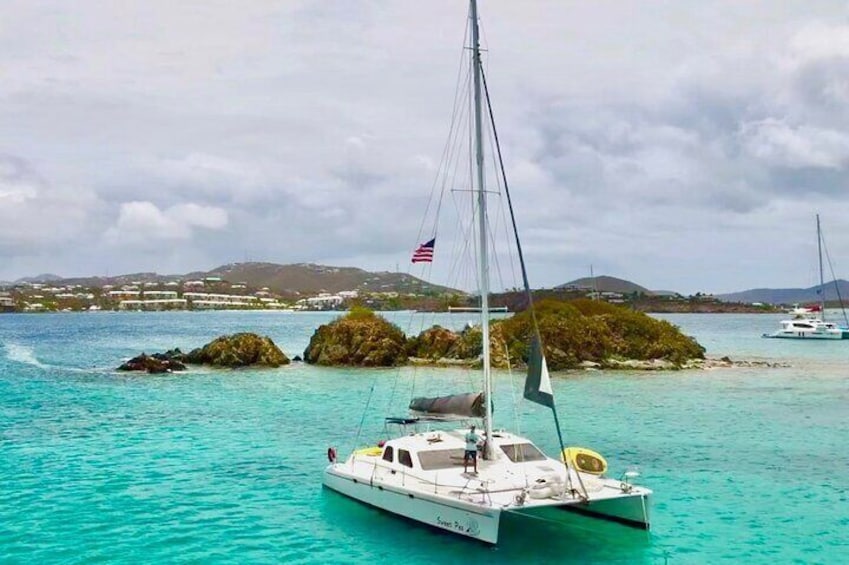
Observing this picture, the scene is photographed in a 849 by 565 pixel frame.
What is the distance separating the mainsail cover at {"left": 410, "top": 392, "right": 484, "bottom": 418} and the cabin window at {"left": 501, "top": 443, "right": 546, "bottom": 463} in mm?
2128

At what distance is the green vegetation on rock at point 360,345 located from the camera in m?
72.2

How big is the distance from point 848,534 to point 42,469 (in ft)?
96.5

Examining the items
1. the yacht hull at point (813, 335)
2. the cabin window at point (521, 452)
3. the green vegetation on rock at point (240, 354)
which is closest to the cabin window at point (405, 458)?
the cabin window at point (521, 452)

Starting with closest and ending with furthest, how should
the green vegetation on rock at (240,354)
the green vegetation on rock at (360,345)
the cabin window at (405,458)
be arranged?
the cabin window at (405,458), the green vegetation on rock at (360,345), the green vegetation on rock at (240,354)

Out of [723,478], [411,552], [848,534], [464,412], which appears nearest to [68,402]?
[464,412]

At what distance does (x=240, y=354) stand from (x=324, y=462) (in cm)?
4498

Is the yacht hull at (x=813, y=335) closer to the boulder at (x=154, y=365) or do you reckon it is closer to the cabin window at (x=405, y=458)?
the boulder at (x=154, y=365)

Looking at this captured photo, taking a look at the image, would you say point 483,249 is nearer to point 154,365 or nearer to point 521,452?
point 521,452

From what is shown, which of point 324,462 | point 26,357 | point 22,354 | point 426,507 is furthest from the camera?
point 22,354

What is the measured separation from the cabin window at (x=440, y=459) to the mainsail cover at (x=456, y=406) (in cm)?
260

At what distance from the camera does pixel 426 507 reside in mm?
22688

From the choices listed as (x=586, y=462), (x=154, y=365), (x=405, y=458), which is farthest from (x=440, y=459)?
(x=154, y=365)

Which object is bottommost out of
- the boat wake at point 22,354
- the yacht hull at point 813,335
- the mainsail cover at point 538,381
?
the boat wake at point 22,354

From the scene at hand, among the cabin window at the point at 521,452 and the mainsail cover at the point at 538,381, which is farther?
the cabin window at the point at 521,452
